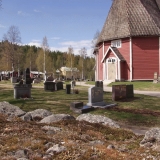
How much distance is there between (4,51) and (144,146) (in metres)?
54.4

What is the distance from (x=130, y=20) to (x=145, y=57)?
5.82m

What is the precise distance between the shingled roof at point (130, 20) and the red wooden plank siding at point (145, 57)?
110 centimetres

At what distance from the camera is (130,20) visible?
33.8m

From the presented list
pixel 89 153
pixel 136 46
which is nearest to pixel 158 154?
pixel 89 153

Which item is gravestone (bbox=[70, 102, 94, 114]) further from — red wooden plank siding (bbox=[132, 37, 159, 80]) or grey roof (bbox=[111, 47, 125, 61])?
grey roof (bbox=[111, 47, 125, 61])

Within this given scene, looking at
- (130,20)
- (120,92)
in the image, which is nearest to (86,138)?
(120,92)

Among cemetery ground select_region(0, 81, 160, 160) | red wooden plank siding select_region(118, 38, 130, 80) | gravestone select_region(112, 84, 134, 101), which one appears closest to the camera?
cemetery ground select_region(0, 81, 160, 160)

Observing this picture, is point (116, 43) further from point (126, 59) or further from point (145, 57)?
point (145, 57)

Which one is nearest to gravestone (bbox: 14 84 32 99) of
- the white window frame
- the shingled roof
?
the shingled roof

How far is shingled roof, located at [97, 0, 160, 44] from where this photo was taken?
108ft

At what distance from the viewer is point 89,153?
456cm

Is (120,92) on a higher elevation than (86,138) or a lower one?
higher

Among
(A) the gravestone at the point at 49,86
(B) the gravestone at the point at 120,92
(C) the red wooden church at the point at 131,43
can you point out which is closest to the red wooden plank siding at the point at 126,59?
(C) the red wooden church at the point at 131,43

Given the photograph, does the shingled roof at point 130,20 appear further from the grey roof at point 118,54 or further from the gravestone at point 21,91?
the gravestone at point 21,91
